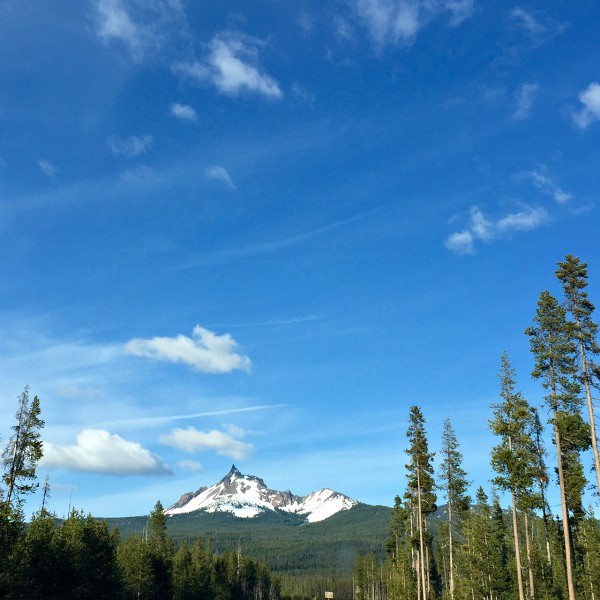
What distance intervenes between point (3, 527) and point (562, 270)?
125 ft

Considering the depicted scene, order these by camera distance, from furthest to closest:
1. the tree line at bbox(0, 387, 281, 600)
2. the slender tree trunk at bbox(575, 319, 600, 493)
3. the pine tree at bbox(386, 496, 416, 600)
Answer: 1. the pine tree at bbox(386, 496, 416, 600)
2. the tree line at bbox(0, 387, 281, 600)
3. the slender tree trunk at bbox(575, 319, 600, 493)

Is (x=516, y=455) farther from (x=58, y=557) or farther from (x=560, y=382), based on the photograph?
(x=58, y=557)

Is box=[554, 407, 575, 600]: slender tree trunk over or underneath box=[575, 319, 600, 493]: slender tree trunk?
underneath

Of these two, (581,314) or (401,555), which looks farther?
(401,555)

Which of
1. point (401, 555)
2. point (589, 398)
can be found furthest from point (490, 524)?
point (589, 398)

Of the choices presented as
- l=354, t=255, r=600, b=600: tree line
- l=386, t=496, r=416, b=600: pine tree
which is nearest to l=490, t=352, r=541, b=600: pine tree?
l=354, t=255, r=600, b=600: tree line

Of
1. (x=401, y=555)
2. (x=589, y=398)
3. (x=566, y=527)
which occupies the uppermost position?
(x=589, y=398)

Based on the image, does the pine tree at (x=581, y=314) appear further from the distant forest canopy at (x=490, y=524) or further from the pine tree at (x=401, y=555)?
the pine tree at (x=401, y=555)

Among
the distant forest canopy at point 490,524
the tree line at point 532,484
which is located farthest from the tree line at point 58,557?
the tree line at point 532,484

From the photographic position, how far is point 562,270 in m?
35.5

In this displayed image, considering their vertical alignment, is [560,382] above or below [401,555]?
above

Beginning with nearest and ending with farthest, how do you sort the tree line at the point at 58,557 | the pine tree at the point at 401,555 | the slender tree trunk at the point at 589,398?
the slender tree trunk at the point at 589,398 < the tree line at the point at 58,557 < the pine tree at the point at 401,555

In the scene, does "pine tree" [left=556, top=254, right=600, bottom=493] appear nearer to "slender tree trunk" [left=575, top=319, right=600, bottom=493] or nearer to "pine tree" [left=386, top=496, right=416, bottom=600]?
Answer: "slender tree trunk" [left=575, top=319, right=600, bottom=493]

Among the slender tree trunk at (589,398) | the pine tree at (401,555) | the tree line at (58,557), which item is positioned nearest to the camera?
the slender tree trunk at (589,398)
